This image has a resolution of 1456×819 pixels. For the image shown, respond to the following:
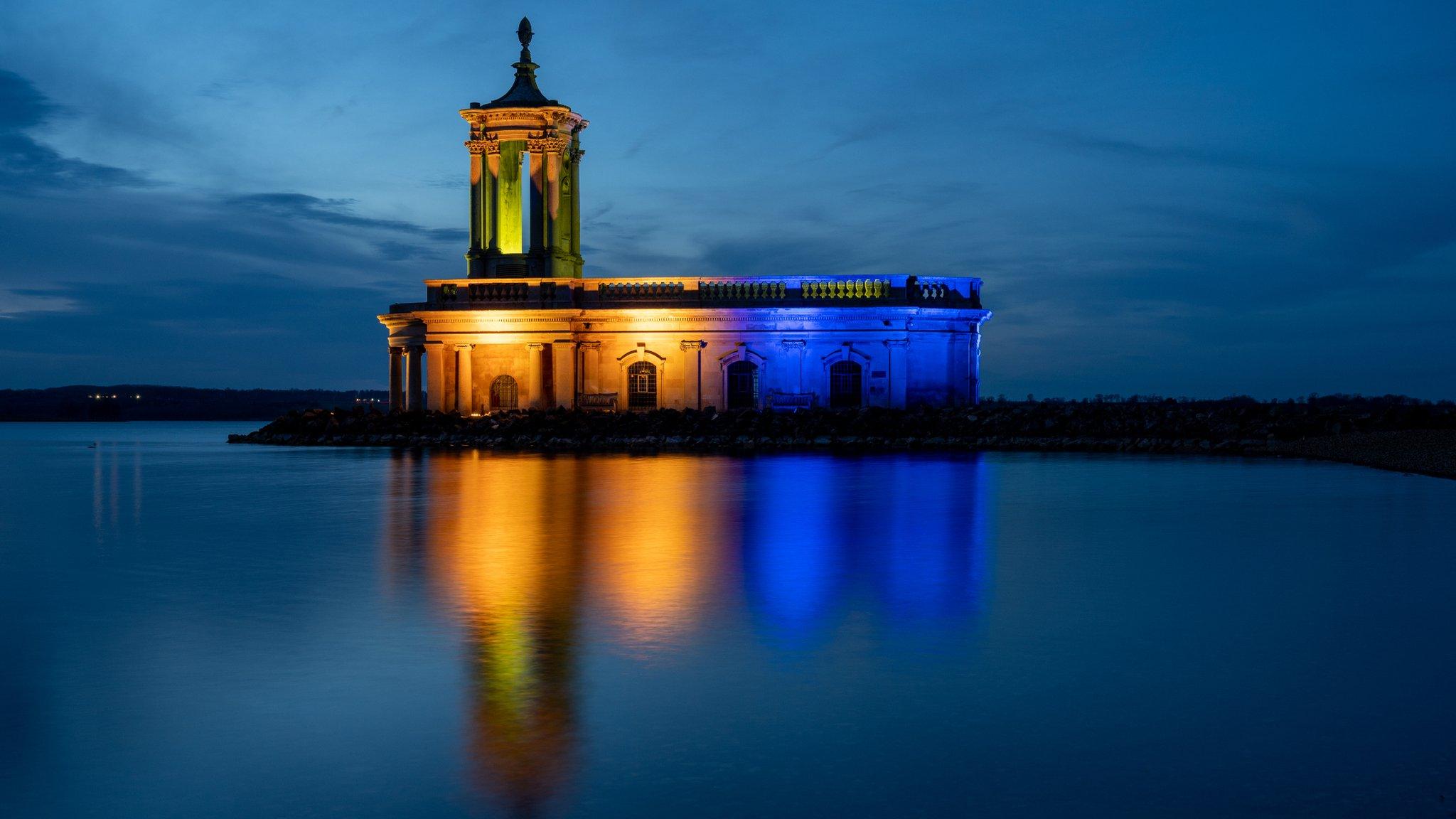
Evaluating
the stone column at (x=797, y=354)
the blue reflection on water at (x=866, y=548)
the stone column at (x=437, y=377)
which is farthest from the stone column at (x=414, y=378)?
the blue reflection on water at (x=866, y=548)

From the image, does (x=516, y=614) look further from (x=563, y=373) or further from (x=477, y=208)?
(x=477, y=208)

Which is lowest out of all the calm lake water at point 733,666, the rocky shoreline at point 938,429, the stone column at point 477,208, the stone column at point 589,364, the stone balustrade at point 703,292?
the calm lake water at point 733,666

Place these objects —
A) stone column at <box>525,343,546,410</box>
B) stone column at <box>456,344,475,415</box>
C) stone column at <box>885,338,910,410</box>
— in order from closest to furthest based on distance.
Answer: stone column at <box>885,338,910,410</box> → stone column at <box>525,343,546,410</box> → stone column at <box>456,344,475,415</box>

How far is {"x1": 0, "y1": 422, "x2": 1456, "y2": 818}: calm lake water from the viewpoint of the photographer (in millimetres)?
6000

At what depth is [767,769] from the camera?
6195mm

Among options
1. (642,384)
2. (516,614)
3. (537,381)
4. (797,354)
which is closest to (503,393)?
(537,381)

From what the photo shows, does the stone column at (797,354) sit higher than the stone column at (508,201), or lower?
lower

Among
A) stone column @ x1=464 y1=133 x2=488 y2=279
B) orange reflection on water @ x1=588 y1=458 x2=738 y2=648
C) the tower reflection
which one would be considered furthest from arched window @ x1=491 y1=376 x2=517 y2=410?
the tower reflection

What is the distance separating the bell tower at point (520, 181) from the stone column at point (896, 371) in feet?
42.3

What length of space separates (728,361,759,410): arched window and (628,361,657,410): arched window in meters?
3.03

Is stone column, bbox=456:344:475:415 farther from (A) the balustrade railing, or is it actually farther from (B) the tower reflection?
(B) the tower reflection

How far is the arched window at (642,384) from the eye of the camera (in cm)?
5034

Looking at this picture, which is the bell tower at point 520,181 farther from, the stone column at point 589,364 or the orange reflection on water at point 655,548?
the orange reflection on water at point 655,548

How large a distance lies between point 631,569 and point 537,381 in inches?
1457
